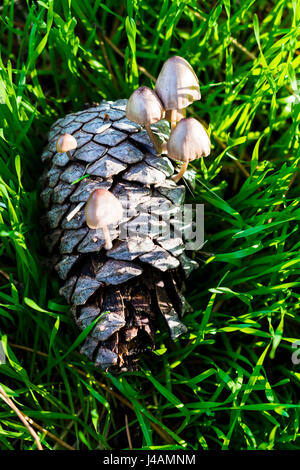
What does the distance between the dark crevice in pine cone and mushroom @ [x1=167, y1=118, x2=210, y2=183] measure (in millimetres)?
137

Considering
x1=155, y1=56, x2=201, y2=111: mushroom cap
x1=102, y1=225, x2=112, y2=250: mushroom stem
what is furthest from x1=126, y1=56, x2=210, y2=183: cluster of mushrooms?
x1=102, y1=225, x2=112, y2=250: mushroom stem

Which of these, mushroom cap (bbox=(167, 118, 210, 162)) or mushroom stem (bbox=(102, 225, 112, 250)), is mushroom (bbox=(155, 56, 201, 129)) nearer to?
mushroom cap (bbox=(167, 118, 210, 162))

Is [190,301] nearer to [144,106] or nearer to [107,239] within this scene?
[107,239]

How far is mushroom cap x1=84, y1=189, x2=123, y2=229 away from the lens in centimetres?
142

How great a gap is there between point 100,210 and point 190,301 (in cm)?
61

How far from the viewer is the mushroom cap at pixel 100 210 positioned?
1.42 metres

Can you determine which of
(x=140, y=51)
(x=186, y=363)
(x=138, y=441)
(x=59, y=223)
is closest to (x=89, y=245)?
(x=59, y=223)

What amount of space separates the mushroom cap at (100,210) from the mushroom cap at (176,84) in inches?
16.9

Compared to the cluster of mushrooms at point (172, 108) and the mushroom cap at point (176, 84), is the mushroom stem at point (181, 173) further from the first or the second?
the mushroom cap at point (176, 84)

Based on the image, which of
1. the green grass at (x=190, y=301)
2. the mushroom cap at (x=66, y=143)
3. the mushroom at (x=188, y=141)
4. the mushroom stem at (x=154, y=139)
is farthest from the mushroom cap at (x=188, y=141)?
the mushroom cap at (x=66, y=143)

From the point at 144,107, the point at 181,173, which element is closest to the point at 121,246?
the point at 181,173

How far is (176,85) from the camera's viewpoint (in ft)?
5.08

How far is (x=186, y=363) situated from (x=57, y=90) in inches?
54.6

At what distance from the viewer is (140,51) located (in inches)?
81.7
